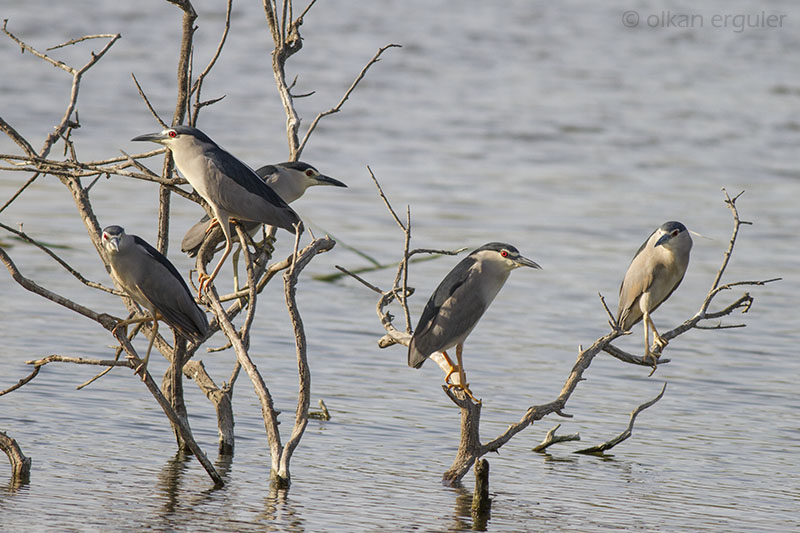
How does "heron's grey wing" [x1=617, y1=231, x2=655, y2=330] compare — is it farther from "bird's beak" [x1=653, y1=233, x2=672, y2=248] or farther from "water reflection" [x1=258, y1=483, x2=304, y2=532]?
"water reflection" [x1=258, y1=483, x2=304, y2=532]

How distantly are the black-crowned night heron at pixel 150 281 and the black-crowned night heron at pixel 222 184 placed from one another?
169mm

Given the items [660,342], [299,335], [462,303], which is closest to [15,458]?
[299,335]

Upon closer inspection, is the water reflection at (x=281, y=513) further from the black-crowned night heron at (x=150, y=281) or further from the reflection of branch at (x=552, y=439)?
the reflection of branch at (x=552, y=439)

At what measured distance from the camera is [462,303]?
674 cm

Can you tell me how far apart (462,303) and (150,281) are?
1.64 metres

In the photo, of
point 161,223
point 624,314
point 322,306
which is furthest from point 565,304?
point 161,223

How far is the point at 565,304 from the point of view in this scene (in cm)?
1206

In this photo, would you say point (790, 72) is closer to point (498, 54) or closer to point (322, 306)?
point (498, 54)

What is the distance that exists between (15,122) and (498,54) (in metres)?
13.0

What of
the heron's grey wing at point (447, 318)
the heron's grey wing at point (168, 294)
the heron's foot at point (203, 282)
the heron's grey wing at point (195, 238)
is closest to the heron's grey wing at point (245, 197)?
the heron's foot at point (203, 282)

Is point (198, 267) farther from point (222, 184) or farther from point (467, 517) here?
point (467, 517)

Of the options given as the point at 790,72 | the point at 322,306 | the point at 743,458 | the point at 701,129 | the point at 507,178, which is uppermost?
the point at 790,72

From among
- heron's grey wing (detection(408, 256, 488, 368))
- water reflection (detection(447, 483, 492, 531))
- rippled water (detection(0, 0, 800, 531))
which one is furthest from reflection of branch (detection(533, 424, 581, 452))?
heron's grey wing (detection(408, 256, 488, 368))

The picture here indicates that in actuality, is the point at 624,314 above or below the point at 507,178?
below
